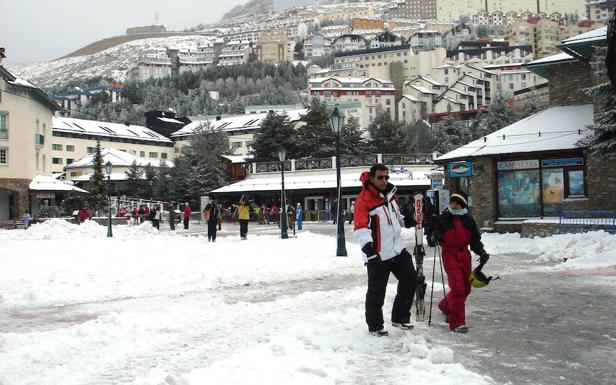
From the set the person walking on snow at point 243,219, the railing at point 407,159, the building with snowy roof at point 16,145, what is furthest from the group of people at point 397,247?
the building with snowy roof at point 16,145

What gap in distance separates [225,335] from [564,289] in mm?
6364

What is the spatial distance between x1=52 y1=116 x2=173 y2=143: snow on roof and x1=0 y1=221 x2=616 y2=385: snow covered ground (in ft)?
297

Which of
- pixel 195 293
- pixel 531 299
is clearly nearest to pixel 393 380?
pixel 531 299

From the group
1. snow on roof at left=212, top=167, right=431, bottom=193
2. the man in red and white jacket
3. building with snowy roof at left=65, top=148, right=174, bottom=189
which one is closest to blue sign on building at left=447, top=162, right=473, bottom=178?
snow on roof at left=212, top=167, right=431, bottom=193

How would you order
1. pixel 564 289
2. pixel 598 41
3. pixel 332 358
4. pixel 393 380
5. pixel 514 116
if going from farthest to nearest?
pixel 514 116
pixel 598 41
pixel 564 289
pixel 332 358
pixel 393 380

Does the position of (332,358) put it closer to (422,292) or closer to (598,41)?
(422,292)

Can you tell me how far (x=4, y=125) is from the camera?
4659 cm

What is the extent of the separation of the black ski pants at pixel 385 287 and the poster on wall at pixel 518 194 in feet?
61.7

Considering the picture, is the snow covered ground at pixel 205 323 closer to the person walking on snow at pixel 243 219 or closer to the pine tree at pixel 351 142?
the person walking on snow at pixel 243 219

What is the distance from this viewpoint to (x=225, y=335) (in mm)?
6629

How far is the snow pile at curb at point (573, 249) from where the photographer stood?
13312 millimetres

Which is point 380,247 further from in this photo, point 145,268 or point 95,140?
point 95,140

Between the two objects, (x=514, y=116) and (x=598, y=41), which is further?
(x=514, y=116)

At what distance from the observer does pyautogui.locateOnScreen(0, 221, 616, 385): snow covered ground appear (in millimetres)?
5031
